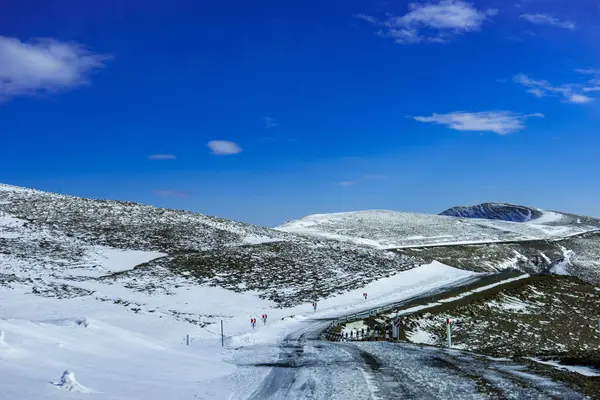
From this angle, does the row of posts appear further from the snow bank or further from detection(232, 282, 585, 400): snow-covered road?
the snow bank

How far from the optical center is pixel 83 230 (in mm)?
60250

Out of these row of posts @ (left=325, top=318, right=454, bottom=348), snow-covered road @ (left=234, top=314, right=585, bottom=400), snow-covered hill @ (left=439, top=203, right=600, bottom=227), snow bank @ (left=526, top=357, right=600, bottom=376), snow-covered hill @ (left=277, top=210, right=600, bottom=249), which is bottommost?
row of posts @ (left=325, top=318, right=454, bottom=348)

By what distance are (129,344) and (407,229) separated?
9741cm

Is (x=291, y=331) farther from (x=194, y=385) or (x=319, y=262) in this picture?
(x=319, y=262)

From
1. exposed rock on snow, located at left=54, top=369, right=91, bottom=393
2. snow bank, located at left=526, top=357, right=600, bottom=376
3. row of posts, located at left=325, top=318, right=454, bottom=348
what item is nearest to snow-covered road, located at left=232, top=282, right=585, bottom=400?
snow bank, located at left=526, top=357, right=600, bottom=376

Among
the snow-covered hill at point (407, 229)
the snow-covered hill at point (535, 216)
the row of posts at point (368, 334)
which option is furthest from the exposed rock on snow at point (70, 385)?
the snow-covered hill at point (535, 216)

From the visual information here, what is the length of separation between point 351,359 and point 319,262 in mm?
40354

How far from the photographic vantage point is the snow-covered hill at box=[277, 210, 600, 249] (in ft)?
316

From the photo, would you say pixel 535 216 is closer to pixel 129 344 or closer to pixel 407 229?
pixel 407 229

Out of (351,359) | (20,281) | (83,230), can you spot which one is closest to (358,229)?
(83,230)

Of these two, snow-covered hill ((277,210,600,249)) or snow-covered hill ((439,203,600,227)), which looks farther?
snow-covered hill ((439,203,600,227))

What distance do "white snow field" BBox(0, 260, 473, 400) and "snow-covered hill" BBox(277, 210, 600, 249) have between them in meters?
54.3

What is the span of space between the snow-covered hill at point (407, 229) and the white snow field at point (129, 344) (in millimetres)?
54284

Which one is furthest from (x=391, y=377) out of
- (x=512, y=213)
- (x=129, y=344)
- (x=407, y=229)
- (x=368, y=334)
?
(x=512, y=213)
